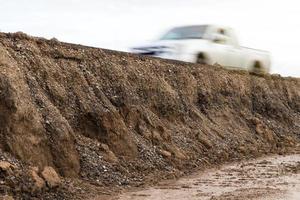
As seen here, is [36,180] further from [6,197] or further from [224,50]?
[224,50]

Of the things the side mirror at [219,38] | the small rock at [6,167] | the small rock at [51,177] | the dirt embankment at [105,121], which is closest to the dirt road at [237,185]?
the dirt embankment at [105,121]

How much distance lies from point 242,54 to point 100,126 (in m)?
9.29

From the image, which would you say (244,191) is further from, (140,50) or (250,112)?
(250,112)

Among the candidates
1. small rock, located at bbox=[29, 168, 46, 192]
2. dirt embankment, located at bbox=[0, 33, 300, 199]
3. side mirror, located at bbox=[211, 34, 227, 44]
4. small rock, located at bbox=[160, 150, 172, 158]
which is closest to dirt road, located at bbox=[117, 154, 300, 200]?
dirt embankment, located at bbox=[0, 33, 300, 199]

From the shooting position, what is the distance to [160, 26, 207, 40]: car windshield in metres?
17.9

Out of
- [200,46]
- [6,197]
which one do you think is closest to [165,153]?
[6,197]

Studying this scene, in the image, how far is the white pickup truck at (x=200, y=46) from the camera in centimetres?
1759

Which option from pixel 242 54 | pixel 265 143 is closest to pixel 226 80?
pixel 242 54

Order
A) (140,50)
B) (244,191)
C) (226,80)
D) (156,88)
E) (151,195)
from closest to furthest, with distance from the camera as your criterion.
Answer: (151,195), (244,191), (156,88), (140,50), (226,80)

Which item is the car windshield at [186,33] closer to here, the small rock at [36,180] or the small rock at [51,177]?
the small rock at [51,177]

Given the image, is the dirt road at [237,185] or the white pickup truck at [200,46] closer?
the dirt road at [237,185]

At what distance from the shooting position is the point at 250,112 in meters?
20.2

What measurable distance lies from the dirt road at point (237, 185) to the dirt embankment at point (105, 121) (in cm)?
54

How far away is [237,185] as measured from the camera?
11.9 metres
